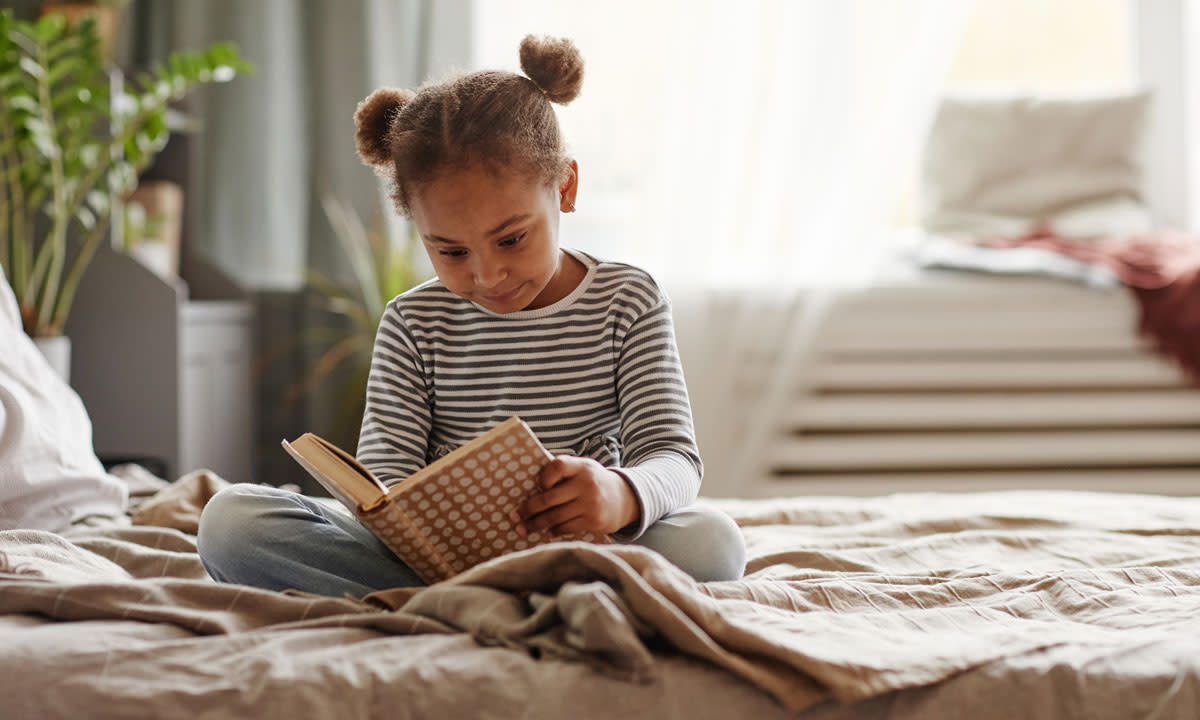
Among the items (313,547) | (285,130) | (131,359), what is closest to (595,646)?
(313,547)

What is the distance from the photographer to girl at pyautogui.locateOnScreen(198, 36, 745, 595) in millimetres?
921

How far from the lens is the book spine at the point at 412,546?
81 cm

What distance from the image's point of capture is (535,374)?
42.6 inches

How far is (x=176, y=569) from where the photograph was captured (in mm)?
1051

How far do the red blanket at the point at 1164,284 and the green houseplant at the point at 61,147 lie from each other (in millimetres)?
1815

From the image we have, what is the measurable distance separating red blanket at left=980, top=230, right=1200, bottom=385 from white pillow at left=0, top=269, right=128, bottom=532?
1.99m

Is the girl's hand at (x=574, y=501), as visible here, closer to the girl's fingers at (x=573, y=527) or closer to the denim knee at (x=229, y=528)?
the girl's fingers at (x=573, y=527)

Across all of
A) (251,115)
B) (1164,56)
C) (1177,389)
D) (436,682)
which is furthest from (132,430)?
(1164,56)

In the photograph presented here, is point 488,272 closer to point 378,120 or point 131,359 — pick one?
point 378,120

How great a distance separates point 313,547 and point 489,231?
30 centimetres

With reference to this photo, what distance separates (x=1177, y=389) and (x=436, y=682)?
215cm

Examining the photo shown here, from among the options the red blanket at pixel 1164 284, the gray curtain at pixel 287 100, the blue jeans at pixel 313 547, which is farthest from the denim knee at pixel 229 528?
the red blanket at pixel 1164 284

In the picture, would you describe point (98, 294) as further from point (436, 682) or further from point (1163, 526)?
point (1163, 526)

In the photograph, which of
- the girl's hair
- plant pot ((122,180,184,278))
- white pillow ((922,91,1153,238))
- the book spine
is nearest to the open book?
the book spine
